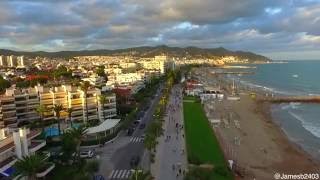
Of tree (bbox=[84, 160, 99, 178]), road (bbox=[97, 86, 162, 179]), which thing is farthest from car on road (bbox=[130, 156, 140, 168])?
tree (bbox=[84, 160, 99, 178])

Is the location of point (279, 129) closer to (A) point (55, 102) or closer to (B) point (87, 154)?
(A) point (55, 102)

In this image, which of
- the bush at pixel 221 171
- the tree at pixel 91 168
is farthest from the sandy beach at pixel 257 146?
the tree at pixel 91 168

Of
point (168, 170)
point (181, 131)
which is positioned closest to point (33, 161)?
point (168, 170)

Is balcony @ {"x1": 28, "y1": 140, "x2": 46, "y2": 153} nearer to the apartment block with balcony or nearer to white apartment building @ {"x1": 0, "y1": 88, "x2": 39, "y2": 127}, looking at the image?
white apartment building @ {"x1": 0, "y1": 88, "x2": 39, "y2": 127}

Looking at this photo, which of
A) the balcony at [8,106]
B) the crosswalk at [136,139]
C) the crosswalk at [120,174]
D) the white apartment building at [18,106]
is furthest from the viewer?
the white apartment building at [18,106]

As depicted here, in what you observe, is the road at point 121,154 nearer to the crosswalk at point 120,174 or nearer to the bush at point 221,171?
the crosswalk at point 120,174

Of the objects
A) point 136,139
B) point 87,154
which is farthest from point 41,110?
point 87,154
